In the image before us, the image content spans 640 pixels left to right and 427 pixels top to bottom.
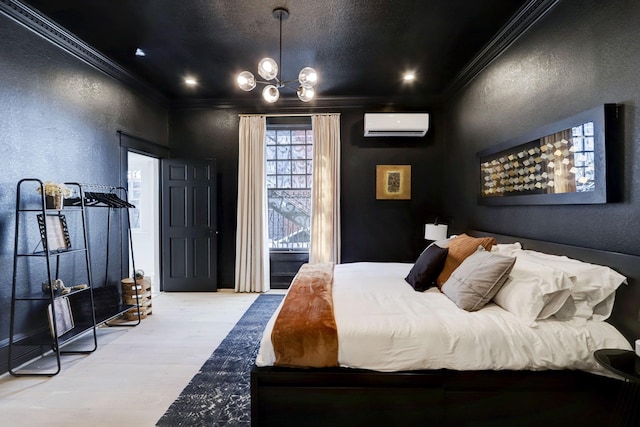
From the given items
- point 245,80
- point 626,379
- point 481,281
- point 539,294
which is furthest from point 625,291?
point 245,80

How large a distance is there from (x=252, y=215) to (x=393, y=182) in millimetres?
2198

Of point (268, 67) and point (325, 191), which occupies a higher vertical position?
point (268, 67)

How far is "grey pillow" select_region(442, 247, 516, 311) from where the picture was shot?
6.45 feet

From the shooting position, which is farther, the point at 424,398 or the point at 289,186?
the point at 289,186

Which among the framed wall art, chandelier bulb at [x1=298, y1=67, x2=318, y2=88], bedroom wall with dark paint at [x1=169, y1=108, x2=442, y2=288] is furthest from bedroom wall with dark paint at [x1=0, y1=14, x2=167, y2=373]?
the framed wall art

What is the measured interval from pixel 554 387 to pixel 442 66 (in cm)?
339

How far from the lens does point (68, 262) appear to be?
3117 millimetres

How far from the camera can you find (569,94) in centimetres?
223

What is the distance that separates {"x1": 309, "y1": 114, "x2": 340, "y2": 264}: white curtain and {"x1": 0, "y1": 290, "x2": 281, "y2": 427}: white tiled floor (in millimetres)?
1646

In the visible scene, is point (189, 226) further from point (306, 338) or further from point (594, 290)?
point (594, 290)

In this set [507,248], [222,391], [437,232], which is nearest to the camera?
[222,391]

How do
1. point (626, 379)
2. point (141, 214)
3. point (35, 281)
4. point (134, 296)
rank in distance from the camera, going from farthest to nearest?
1. point (141, 214)
2. point (134, 296)
3. point (35, 281)
4. point (626, 379)

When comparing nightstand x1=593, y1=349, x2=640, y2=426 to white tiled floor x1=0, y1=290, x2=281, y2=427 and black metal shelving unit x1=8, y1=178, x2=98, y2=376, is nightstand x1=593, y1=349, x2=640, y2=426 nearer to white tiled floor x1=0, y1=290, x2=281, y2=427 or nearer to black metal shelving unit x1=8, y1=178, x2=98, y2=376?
white tiled floor x1=0, y1=290, x2=281, y2=427

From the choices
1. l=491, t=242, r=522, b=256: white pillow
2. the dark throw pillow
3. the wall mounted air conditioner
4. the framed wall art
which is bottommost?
the dark throw pillow
